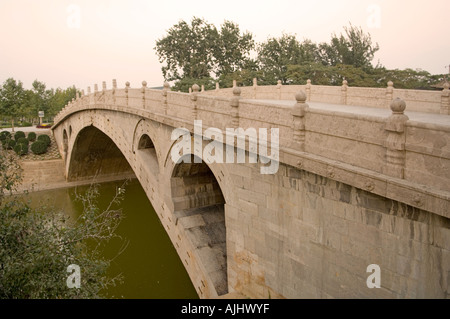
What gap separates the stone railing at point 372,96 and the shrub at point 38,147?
2123 centimetres

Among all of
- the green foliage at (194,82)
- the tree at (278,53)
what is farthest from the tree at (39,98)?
the tree at (278,53)

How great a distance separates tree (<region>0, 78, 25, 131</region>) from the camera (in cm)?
4666

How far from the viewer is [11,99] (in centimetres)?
4712

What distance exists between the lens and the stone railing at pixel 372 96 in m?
12.7

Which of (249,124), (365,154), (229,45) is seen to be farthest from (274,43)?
(365,154)

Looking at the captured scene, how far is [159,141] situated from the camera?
14.1m

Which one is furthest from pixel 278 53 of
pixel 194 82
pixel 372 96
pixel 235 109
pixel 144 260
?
pixel 235 109

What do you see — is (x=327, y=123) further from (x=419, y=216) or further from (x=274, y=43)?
(x=274, y=43)

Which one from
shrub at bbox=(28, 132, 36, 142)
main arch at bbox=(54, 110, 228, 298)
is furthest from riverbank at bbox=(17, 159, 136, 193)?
main arch at bbox=(54, 110, 228, 298)

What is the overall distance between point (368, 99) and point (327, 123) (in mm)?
10099

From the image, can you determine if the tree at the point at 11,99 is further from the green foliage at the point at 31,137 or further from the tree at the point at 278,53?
the tree at the point at 278,53

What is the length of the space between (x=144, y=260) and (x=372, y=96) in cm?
1199

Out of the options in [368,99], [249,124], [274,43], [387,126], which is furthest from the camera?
[274,43]
